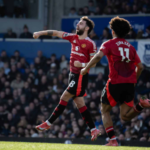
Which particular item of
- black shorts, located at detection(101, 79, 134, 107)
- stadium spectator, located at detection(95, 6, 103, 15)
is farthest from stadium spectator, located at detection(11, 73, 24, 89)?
black shorts, located at detection(101, 79, 134, 107)

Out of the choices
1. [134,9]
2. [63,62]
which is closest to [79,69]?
[63,62]

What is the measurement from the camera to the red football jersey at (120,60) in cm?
543

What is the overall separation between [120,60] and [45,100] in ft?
22.1

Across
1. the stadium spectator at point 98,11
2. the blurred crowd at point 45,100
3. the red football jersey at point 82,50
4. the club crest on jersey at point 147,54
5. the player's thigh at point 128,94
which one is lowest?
the blurred crowd at point 45,100

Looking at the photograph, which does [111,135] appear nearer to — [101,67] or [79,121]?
[79,121]

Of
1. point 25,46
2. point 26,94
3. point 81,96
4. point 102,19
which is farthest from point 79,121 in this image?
point 102,19

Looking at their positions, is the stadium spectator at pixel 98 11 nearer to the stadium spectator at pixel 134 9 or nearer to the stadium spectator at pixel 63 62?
the stadium spectator at pixel 134 9

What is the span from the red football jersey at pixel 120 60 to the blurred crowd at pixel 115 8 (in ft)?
31.9

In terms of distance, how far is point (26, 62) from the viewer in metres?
13.5

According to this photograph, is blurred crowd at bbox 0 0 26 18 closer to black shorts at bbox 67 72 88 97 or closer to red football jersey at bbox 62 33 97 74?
red football jersey at bbox 62 33 97 74

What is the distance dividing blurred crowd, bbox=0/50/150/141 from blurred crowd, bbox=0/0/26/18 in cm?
451

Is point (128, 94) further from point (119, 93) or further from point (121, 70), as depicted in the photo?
point (121, 70)

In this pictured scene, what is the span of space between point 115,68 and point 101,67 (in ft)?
24.2

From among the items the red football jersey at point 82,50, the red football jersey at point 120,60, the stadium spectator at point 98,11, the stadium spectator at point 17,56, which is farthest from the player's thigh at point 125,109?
the stadium spectator at point 98,11
